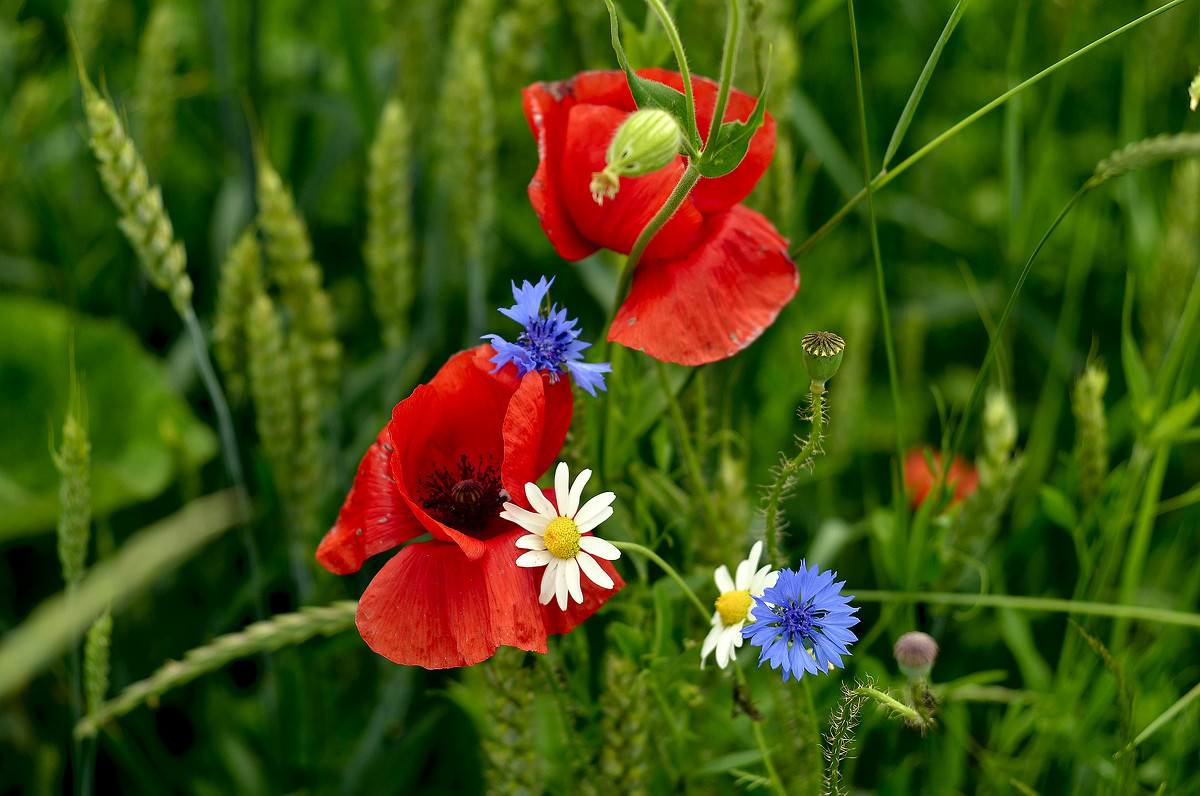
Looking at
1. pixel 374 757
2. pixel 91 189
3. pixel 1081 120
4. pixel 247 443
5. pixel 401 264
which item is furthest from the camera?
pixel 1081 120

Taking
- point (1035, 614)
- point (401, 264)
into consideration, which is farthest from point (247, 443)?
point (1035, 614)

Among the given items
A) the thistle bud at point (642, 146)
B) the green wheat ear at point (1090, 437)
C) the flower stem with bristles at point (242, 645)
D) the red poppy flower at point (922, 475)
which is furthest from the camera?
the red poppy flower at point (922, 475)

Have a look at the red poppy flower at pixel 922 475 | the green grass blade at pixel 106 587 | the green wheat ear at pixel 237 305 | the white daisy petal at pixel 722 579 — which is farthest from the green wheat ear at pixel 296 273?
the red poppy flower at pixel 922 475

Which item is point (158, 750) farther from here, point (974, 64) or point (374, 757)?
point (974, 64)

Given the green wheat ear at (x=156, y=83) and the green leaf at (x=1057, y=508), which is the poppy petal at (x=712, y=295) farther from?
the green wheat ear at (x=156, y=83)

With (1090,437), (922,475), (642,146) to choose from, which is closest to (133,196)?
(642,146)

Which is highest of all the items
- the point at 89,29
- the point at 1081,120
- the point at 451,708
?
the point at 89,29

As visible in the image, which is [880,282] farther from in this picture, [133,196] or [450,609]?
[133,196]
